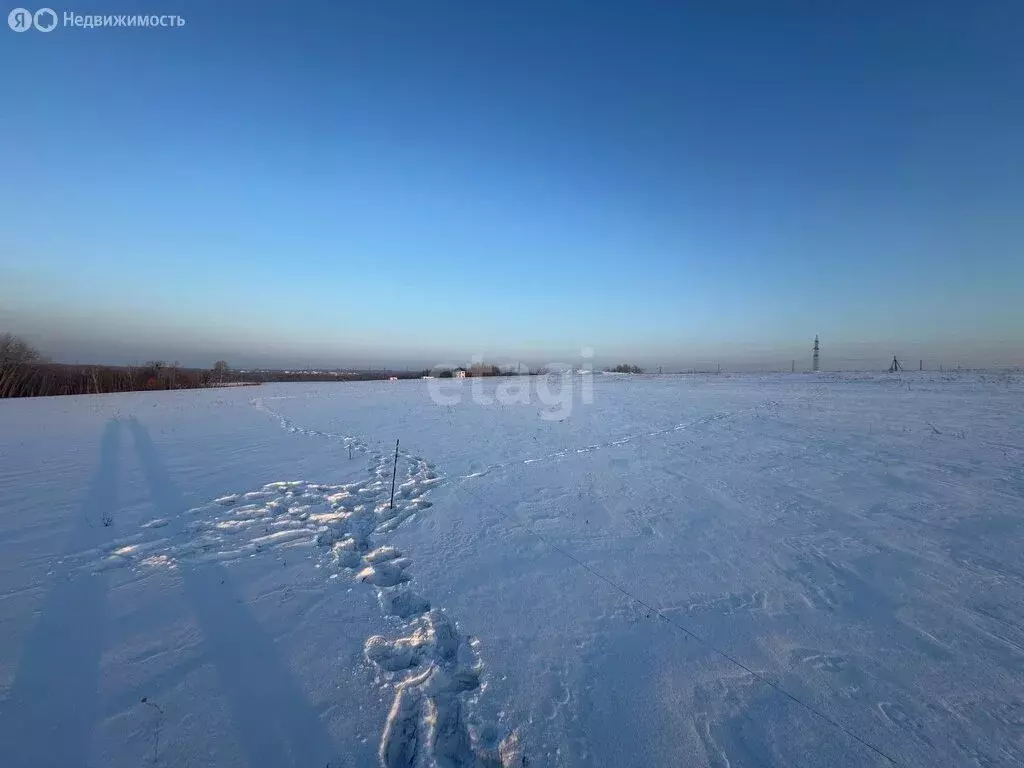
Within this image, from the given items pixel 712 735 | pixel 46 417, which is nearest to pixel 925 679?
pixel 712 735

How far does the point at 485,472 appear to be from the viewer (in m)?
10.4

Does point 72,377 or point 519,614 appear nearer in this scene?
point 519,614

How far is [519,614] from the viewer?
477 cm

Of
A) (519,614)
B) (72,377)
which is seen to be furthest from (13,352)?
(519,614)

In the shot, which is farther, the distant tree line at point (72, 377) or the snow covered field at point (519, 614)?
the distant tree line at point (72, 377)

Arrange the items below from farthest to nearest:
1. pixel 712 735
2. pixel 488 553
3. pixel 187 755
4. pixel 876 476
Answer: pixel 876 476 < pixel 488 553 < pixel 712 735 < pixel 187 755

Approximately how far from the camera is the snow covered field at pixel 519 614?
3209 mm

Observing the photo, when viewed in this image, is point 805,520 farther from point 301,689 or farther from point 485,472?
point 301,689

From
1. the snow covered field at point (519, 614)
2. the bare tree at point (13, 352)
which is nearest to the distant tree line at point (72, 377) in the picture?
the bare tree at point (13, 352)

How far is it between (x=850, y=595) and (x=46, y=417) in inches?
1121

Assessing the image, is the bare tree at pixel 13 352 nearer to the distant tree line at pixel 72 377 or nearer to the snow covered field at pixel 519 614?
the distant tree line at pixel 72 377

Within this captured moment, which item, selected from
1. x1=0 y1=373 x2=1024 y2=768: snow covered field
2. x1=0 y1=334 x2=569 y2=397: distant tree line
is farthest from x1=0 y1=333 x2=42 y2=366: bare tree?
x1=0 y1=373 x2=1024 y2=768: snow covered field

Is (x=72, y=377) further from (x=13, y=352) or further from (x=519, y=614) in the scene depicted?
(x=519, y=614)

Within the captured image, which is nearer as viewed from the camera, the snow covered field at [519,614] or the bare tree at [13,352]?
the snow covered field at [519,614]
